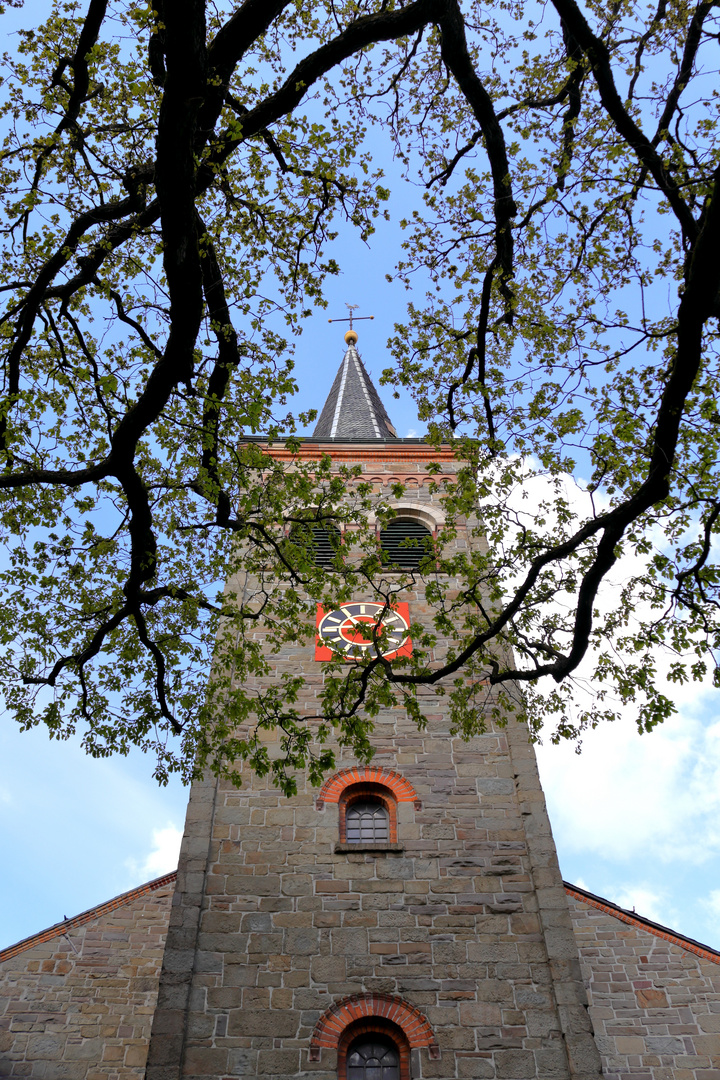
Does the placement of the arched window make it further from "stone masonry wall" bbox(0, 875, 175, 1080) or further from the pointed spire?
the pointed spire

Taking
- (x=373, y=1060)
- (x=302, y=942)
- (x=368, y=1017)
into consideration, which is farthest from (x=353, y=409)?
(x=373, y=1060)

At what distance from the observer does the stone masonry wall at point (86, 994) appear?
1020cm

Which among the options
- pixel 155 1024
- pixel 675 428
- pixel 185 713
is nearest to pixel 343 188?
pixel 675 428

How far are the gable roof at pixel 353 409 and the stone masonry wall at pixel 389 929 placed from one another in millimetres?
12208

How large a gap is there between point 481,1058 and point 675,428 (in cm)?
585

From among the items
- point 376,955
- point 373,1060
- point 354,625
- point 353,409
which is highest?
point 353,409

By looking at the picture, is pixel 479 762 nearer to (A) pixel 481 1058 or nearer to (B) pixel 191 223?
(A) pixel 481 1058

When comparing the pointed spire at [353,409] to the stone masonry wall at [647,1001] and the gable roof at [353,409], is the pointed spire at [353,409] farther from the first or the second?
the stone masonry wall at [647,1001]

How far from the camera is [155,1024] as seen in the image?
8.79 meters

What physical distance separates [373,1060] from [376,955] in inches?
36.0

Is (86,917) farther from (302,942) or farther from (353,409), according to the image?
(353,409)

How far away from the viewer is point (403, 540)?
50.3ft

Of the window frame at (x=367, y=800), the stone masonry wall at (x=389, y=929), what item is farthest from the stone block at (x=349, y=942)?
the window frame at (x=367, y=800)

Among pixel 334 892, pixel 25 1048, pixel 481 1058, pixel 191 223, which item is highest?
pixel 191 223
